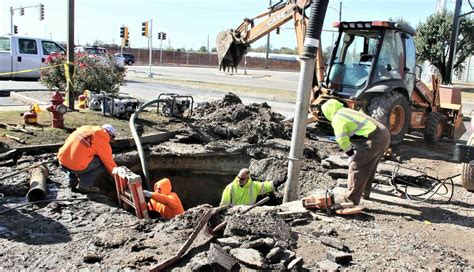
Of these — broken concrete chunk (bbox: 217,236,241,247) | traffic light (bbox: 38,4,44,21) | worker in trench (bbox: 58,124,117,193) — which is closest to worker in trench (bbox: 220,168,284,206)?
worker in trench (bbox: 58,124,117,193)

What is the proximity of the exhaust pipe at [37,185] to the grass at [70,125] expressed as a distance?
5.29 feet

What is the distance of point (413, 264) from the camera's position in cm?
491

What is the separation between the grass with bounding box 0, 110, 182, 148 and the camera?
8.84 m

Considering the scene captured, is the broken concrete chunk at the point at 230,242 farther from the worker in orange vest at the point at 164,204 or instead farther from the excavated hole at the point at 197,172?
the excavated hole at the point at 197,172

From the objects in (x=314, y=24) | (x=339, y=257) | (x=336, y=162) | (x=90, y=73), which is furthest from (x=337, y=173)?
(x=90, y=73)

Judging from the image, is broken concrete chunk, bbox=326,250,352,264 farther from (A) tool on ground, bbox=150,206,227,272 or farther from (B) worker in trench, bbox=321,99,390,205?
(B) worker in trench, bbox=321,99,390,205

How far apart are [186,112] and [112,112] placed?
246 centimetres

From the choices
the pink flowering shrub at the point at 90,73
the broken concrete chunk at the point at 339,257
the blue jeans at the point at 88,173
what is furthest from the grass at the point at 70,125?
the broken concrete chunk at the point at 339,257

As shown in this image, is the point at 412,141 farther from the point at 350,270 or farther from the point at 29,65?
the point at 29,65

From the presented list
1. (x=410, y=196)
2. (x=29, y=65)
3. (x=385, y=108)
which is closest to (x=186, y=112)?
(x=385, y=108)

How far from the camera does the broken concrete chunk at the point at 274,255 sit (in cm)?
456

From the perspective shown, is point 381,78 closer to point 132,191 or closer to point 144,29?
point 132,191

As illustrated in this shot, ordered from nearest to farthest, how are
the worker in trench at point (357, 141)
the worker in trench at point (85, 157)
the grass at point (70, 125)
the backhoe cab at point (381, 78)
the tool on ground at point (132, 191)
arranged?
the tool on ground at point (132, 191) → the worker in trench at point (357, 141) → the worker in trench at point (85, 157) → the grass at point (70, 125) → the backhoe cab at point (381, 78)

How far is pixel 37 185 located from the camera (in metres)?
6.40
